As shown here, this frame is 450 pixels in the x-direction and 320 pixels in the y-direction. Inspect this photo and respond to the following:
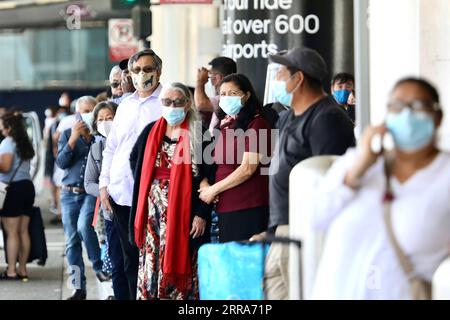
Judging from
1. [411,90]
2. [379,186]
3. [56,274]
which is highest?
[411,90]

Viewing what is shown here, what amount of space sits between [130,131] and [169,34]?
85.2 ft

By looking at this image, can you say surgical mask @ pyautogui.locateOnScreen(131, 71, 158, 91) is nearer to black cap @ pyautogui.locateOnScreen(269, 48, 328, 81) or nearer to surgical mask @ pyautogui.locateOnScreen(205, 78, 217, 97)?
surgical mask @ pyautogui.locateOnScreen(205, 78, 217, 97)

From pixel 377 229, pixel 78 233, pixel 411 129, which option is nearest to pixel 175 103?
pixel 78 233

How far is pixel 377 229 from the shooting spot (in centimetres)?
610

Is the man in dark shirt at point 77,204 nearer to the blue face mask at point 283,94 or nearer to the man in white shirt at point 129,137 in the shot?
the man in white shirt at point 129,137

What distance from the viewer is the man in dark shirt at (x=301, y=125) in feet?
27.3

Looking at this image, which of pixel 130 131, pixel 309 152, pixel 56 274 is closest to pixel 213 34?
pixel 56 274

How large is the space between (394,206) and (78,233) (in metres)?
8.12

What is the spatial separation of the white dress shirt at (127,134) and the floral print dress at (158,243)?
653mm

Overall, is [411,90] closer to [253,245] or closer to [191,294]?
[253,245]

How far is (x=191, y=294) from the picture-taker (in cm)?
1073

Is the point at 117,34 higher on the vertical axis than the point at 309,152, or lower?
higher

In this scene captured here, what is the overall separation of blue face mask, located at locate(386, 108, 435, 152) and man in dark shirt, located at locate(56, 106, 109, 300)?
7.84 metres

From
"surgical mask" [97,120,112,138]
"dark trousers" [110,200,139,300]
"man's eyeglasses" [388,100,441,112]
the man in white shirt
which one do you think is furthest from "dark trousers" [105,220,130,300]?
"man's eyeglasses" [388,100,441,112]
